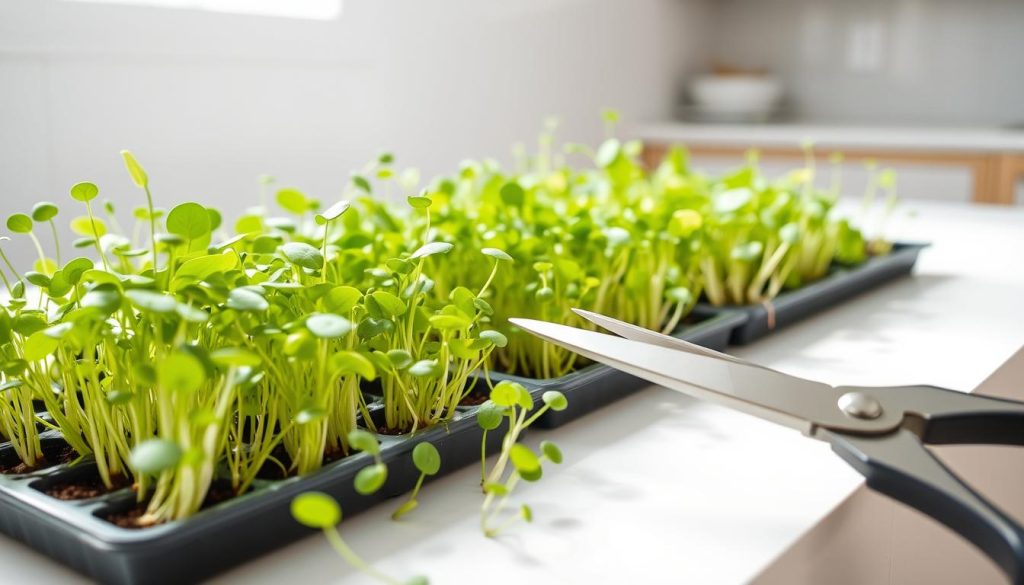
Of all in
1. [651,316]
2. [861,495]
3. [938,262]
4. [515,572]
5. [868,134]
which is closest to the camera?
[515,572]

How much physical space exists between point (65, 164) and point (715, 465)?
1754 mm

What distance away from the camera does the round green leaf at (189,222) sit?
0.60 m

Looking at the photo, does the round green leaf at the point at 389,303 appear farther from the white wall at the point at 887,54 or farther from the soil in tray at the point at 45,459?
the white wall at the point at 887,54

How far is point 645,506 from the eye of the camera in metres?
0.59

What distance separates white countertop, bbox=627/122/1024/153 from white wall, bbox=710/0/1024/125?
142 millimetres

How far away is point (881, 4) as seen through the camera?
394 cm

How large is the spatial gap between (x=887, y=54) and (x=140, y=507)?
4042 mm

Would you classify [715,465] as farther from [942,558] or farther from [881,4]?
[881,4]

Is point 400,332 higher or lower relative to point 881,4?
lower

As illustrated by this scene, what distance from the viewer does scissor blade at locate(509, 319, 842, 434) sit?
56 centimetres

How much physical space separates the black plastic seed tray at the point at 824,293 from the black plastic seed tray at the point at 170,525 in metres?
0.52

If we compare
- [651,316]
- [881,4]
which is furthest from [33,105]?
[881,4]

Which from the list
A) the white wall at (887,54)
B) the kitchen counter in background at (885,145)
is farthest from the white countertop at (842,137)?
the white wall at (887,54)

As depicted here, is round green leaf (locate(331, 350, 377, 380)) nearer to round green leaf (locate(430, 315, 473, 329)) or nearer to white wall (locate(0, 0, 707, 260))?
round green leaf (locate(430, 315, 473, 329))
